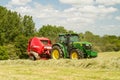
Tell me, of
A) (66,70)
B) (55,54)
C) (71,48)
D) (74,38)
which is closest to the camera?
(66,70)

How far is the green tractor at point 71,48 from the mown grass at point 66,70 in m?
2.56

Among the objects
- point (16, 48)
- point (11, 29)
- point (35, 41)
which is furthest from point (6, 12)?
point (35, 41)

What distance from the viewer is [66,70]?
1598 centimetres

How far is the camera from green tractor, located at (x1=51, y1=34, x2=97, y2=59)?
21248 millimetres

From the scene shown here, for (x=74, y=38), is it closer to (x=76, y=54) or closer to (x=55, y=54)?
(x=55, y=54)

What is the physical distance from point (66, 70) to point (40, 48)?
26.5ft

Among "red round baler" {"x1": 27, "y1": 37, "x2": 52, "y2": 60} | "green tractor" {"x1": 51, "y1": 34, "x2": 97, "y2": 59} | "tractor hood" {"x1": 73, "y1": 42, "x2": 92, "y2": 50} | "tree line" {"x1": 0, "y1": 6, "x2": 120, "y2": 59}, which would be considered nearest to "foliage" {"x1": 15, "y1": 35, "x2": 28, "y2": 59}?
"tree line" {"x1": 0, "y1": 6, "x2": 120, "y2": 59}

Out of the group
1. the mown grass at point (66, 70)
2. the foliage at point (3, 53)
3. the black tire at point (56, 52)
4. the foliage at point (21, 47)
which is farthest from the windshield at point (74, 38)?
the foliage at point (21, 47)

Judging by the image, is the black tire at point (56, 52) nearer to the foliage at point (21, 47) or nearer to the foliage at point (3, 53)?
the foliage at point (3, 53)

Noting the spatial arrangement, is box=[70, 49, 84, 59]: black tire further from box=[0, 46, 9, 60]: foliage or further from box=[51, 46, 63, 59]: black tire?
box=[0, 46, 9, 60]: foliage

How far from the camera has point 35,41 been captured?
2452 cm

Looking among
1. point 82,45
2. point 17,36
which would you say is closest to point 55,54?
point 82,45

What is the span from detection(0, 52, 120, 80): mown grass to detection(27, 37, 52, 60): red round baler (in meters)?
3.13

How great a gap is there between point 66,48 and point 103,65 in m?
5.93
